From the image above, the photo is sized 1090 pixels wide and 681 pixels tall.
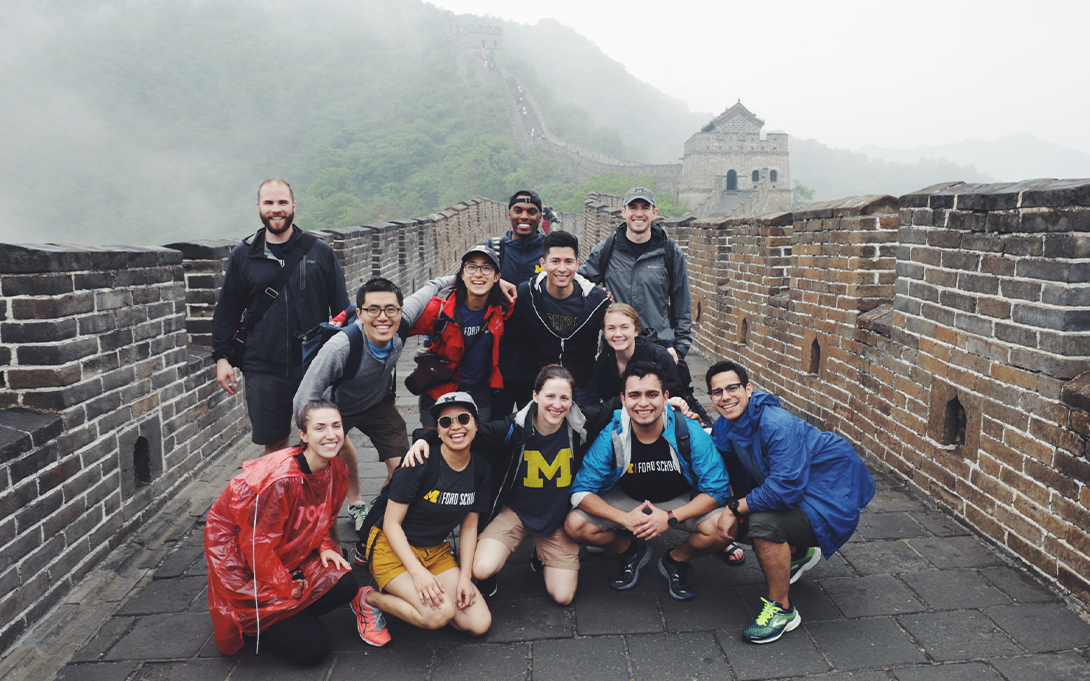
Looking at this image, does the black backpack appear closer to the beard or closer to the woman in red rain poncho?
the woman in red rain poncho

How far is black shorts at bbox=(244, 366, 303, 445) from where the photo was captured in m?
3.75

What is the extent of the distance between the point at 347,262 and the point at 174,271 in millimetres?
3479

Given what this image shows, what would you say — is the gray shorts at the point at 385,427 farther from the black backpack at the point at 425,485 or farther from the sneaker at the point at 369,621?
the sneaker at the point at 369,621

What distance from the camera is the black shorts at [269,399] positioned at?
375 cm

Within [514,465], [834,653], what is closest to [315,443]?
[514,465]

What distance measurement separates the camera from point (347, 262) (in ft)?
25.5

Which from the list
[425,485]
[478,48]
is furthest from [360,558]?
[478,48]

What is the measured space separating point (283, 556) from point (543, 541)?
1060 millimetres

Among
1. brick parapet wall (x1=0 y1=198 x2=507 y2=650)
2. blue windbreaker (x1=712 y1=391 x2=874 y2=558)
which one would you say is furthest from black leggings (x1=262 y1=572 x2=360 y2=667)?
blue windbreaker (x1=712 y1=391 x2=874 y2=558)

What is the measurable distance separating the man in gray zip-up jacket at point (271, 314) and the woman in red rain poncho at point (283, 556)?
0.91 m

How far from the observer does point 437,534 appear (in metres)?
3.04

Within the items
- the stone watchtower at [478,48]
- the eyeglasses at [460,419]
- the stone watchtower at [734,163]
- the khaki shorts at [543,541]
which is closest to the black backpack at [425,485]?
the eyeglasses at [460,419]

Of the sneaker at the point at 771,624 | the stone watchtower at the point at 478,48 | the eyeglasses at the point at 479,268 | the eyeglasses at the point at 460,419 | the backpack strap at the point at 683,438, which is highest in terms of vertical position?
the stone watchtower at the point at 478,48

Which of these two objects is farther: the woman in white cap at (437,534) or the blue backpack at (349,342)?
the blue backpack at (349,342)
